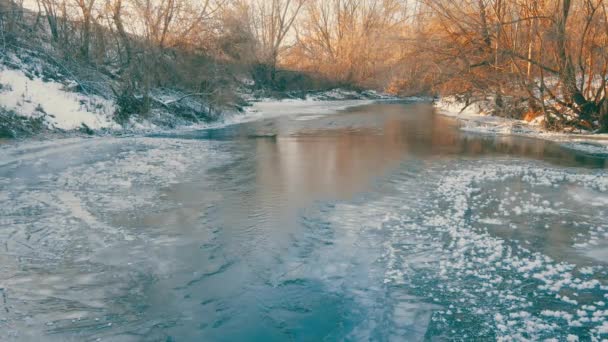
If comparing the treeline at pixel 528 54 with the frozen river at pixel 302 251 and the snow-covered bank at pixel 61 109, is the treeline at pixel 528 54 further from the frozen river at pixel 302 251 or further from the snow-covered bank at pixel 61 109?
the snow-covered bank at pixel 61 109

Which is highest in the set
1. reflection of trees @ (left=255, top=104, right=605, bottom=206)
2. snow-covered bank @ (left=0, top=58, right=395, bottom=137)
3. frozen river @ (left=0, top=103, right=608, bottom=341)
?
snow-covered bank @ (left=0, top=58, right=395, bottom=137)

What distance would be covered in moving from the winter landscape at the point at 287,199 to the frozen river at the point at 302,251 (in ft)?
0.10

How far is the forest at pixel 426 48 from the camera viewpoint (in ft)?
61.5

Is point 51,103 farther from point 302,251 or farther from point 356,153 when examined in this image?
point 302,251

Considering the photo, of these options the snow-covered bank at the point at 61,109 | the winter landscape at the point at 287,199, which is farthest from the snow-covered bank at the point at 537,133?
the snow-covered bank at the point at 61,109

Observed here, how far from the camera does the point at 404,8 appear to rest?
2939 centimetres

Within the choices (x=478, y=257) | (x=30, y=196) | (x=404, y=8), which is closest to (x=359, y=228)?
(x=478, y=257)

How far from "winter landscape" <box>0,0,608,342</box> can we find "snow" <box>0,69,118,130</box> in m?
0.07

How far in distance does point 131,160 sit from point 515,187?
356 inches

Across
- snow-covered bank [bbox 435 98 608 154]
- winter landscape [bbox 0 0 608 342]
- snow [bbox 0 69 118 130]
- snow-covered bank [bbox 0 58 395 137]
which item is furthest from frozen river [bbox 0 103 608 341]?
snow [bbox 0 69 118 130]

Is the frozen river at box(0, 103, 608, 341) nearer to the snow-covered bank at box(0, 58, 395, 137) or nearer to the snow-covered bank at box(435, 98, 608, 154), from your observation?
the snow-covered bank at box(435, 98, 608, 154)

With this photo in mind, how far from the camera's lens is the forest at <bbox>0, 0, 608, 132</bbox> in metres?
18.7

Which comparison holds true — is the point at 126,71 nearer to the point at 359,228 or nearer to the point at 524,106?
the point at 359,228

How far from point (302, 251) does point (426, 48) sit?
18420mm
